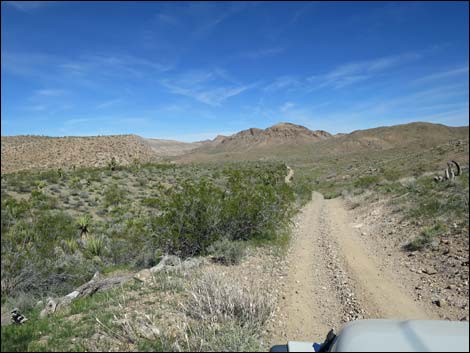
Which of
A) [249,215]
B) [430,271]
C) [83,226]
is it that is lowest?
[430,271]

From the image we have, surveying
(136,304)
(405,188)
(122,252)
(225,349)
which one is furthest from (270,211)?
(405,188)

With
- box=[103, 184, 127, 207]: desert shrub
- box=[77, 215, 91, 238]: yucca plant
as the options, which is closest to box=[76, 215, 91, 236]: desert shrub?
box=[77, 215, 91, 238]: yucca plant

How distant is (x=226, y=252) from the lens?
26.8 ft

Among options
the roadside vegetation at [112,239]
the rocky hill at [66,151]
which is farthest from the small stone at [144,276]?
the rocky hill at [66,151]

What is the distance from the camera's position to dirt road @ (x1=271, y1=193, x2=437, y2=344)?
5.42 m

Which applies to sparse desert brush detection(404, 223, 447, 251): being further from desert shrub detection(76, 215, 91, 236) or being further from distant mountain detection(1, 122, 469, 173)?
desert shrub detection(76, 215, 91, 236)

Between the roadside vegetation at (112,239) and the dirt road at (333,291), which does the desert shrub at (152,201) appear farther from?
the dirt road at (333,291)

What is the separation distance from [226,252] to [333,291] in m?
2.79

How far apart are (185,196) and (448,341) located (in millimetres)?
8241

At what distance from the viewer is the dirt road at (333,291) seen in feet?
17.8

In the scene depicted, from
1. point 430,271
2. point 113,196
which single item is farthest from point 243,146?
point 430,271

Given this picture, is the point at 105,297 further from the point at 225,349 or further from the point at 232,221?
the point at 232,221

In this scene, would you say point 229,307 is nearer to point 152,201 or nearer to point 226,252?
point 226,252

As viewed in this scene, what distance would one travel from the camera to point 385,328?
7.33 ft
